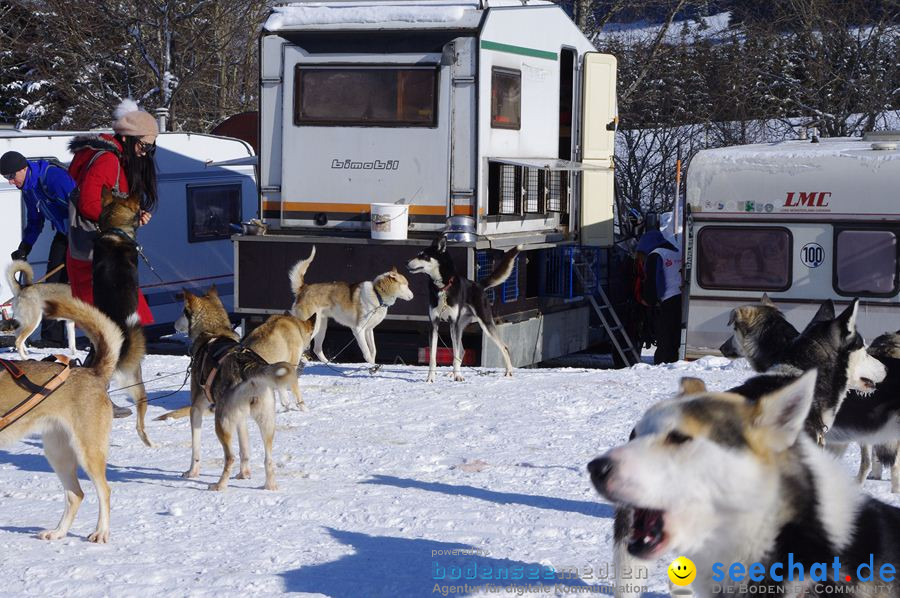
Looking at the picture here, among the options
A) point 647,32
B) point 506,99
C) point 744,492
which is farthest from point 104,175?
point 647,32

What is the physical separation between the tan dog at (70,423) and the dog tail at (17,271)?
6.07m

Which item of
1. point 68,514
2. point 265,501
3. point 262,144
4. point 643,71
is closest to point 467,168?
point 262,144

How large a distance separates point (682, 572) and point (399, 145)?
329 inches

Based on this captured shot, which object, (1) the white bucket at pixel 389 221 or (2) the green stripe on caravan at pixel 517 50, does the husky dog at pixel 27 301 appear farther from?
(2) the green stripe on caravan at pixel 517 50

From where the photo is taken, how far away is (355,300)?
34.4 feet

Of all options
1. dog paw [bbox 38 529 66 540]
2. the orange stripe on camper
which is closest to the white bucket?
the orange stripe on camper

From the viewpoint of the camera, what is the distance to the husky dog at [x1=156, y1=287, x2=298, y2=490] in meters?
5.84

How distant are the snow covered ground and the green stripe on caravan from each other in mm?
3600

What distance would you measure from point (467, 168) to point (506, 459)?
4.64 m

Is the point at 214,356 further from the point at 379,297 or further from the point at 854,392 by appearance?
the point at 379,297

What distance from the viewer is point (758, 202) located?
11203 millimetres

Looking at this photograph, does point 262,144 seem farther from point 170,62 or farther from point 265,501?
point 170,62

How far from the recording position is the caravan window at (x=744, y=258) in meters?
11.1

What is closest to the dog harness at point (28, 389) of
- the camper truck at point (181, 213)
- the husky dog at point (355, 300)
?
the husky dog at point (355, 300)
